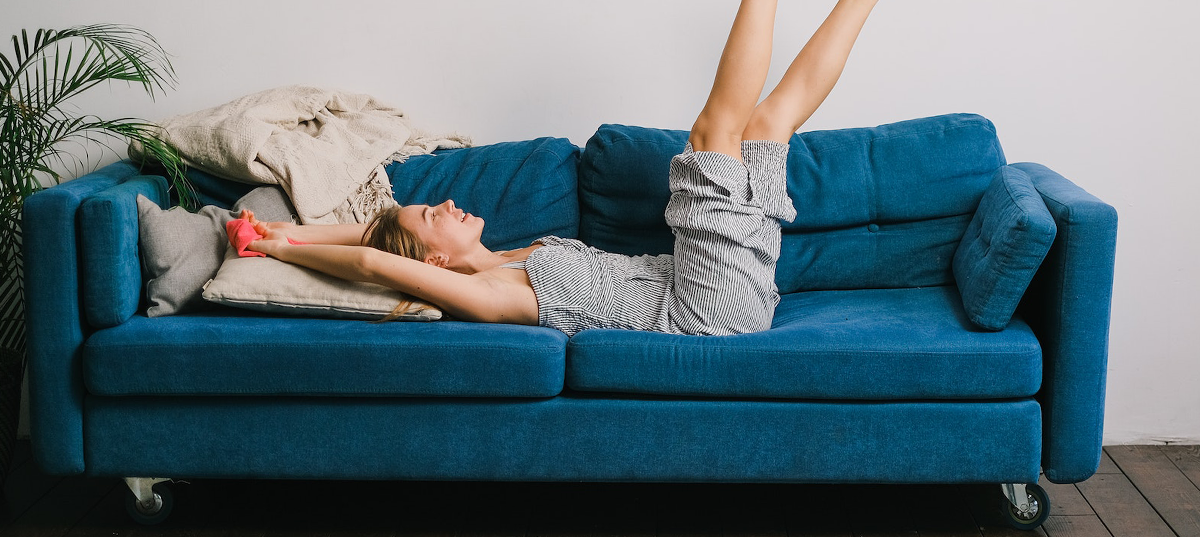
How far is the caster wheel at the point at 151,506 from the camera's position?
204 cm

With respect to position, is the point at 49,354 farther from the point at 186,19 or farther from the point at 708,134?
the point at 708,134

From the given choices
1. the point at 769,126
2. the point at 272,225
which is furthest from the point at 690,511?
the point at 272,225

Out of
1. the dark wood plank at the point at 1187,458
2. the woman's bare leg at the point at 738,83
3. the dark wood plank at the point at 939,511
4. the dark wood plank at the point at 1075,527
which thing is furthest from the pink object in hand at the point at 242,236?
the dark wood plank at the point at 1187,458

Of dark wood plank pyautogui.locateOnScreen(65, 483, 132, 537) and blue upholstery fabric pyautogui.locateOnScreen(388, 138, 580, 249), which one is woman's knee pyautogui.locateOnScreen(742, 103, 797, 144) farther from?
dark wood plank pyautogui.locateOnScreen(65, 483, 132, 537)

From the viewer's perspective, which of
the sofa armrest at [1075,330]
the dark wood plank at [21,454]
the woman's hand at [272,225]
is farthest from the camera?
the dark wood plank at [21,454]

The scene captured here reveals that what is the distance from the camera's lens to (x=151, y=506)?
6.69ft

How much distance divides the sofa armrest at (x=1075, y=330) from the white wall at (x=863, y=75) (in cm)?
77

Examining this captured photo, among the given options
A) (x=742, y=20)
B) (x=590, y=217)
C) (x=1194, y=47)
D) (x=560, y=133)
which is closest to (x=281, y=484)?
(x=590, y=217)

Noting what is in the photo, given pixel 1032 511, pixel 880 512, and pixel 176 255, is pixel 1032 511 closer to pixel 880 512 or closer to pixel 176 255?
pixel 880 512

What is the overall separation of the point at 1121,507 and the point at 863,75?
4.19 ft

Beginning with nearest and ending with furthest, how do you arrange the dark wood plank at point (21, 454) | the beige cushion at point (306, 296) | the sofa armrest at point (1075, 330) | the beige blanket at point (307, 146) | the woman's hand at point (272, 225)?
1. the sofa armrest at point (1075, 330)
2. the beige cushion at point (306, 296)
3. the woman's hand at point (272, 225)
4. the beige blanket at point (307, 146)
5. the dark wood plank at point (21, 454)

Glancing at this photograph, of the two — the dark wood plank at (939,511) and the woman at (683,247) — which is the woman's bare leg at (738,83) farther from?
the dark wood plank at (939,511)

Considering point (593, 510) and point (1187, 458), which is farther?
point (1187, 458)

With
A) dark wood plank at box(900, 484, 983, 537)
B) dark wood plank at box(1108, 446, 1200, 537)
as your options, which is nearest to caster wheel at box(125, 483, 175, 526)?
dark wood plank at box(900, 484, 983, 537)
